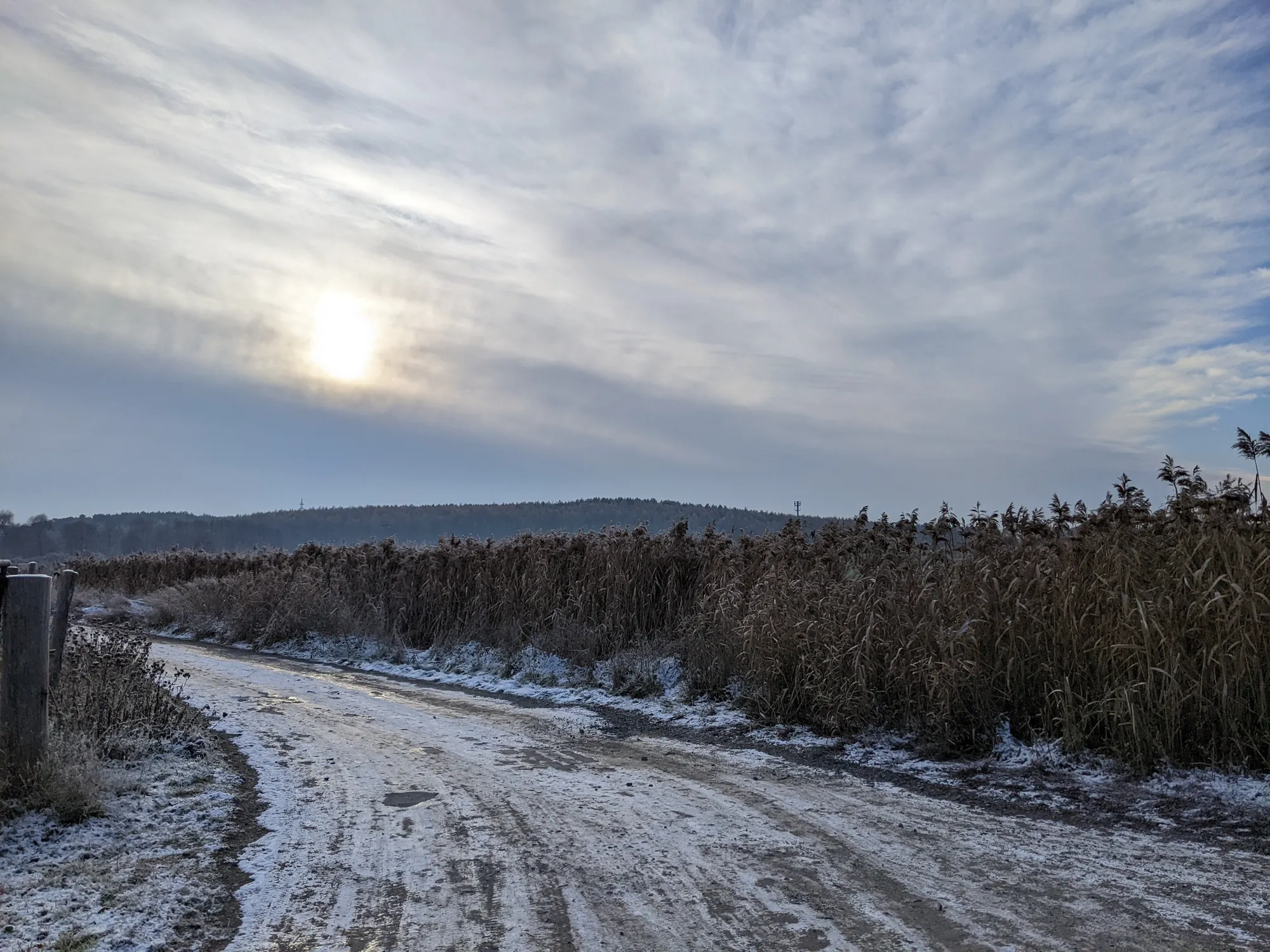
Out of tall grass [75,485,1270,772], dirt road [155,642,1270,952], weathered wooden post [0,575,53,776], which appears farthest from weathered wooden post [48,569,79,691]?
tall grass [75,485,1270,772]

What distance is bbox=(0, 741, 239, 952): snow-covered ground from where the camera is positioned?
11.2 ft

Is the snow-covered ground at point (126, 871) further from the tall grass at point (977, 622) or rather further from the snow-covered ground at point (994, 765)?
the tall grass at point (977, 622)

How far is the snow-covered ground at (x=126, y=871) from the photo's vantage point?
341cm

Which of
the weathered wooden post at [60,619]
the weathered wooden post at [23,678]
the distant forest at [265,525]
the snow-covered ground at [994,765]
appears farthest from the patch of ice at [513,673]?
the distant forest at [265,525]

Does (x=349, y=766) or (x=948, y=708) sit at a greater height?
(x=948, y=708)

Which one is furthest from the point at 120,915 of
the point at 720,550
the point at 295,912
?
the point at 720,550

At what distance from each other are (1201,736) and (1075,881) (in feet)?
7.82

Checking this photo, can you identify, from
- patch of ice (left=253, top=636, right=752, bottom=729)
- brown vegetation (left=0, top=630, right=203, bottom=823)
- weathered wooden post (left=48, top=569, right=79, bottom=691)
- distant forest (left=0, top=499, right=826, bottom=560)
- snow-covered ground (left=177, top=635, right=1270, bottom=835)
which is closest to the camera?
brown vegetation (left=0, top=630, right=203, bottom=823)

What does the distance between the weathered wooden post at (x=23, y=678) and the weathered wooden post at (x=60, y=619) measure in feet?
4.98

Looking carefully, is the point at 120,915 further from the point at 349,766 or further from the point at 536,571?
the point at 536,571

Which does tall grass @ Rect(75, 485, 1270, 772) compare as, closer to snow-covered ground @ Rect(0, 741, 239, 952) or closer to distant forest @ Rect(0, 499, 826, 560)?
snow-covered ground @ Rect(0, 741, 239, 952)

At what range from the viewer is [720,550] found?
1169 centimetres

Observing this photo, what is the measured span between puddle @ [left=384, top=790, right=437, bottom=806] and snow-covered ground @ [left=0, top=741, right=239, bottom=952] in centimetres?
97

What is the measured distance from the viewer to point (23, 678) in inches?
187
